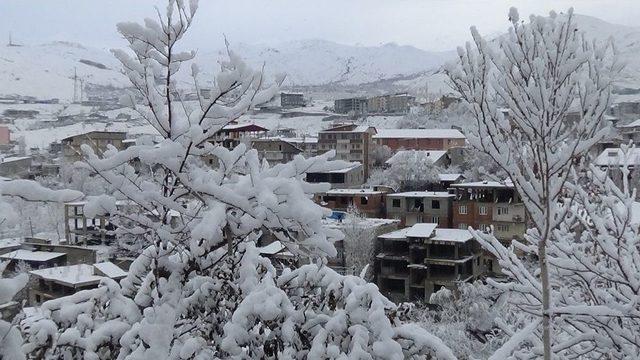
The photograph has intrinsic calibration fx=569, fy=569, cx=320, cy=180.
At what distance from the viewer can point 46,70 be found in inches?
3802

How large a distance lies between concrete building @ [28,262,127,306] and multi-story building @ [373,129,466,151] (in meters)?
22.9

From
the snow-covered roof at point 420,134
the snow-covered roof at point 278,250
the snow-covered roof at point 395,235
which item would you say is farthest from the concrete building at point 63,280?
the snow-covered roof at point 420,134

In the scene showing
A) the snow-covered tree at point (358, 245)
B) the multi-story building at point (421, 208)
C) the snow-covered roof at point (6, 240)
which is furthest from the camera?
the multi-story building at point (421, 208)

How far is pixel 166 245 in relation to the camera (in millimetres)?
1755

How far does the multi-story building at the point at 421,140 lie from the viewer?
34.4m

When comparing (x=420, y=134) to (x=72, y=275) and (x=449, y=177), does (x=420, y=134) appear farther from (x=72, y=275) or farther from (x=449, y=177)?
(x=72, y=275)

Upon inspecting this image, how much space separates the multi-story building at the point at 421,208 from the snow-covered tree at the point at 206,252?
2057 centimetres

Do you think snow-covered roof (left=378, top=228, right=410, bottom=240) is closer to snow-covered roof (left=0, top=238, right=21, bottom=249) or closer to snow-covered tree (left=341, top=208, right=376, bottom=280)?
snow-covered tree (left=341, top=208, right=376, bottom=280)

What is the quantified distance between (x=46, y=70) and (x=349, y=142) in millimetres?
82383

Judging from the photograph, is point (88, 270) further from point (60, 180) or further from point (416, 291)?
point (60, 180)

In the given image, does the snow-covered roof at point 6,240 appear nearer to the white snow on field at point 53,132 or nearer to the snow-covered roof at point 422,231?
the snow-covered roof at point 422,231

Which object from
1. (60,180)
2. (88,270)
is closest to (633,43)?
(60,180)

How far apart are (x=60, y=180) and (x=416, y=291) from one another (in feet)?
60.7

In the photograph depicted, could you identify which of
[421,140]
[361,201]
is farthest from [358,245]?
[421,140]
